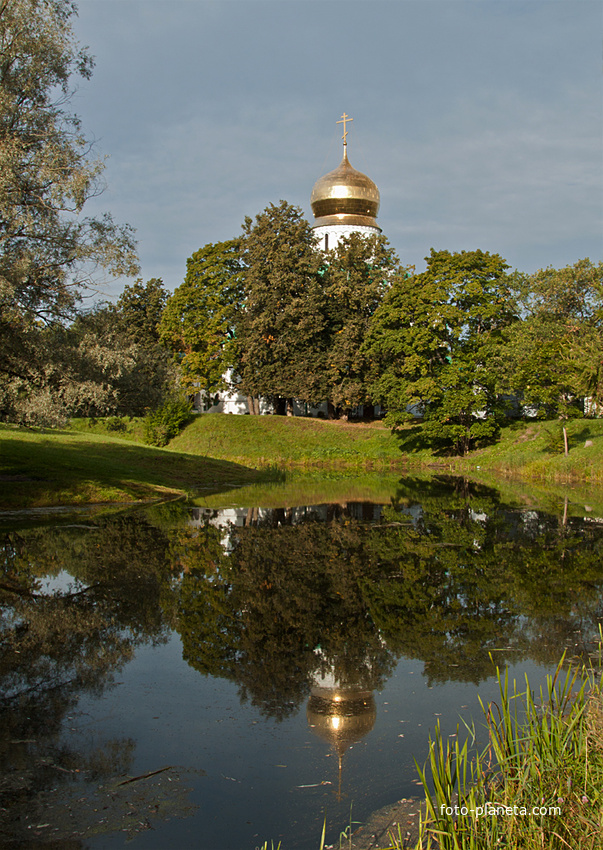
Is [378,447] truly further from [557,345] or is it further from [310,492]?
[310,492]

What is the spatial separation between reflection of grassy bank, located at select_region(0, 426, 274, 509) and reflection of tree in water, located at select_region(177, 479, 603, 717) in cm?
657

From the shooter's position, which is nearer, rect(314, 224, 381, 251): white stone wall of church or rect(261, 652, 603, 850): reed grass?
rect(261, 652, 603, 850): reed grass

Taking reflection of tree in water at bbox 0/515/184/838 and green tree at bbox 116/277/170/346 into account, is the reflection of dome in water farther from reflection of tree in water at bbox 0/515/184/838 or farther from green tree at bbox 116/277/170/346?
green tree at bbox 116/277/170/346

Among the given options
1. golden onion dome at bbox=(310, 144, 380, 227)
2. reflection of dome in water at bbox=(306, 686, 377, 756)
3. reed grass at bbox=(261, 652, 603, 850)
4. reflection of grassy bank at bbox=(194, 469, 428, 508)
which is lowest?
reflection of dome in water at bbox=(306, 686, 377, 756)

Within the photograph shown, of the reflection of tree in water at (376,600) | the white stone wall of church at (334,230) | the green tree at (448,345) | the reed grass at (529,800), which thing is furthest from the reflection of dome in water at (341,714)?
the white stone wall of church at (334,230)

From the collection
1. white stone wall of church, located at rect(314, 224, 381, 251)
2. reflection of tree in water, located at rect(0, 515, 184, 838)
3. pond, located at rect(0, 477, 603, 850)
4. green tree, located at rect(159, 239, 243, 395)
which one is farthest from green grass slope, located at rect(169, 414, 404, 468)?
pond, located at rect(0, 477, 603, 850)

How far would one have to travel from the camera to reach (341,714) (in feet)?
18.7

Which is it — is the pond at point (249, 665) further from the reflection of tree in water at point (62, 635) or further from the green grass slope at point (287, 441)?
the green grass slope at point (287, 441)

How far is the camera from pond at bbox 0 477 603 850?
434cm

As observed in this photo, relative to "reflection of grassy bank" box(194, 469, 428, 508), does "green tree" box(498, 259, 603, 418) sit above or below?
above

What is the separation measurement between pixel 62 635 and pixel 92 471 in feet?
51.9

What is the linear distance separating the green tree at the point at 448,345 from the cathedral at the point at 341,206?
12.7 m

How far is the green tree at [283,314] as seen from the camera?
140ft

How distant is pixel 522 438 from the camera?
36.1 metres
